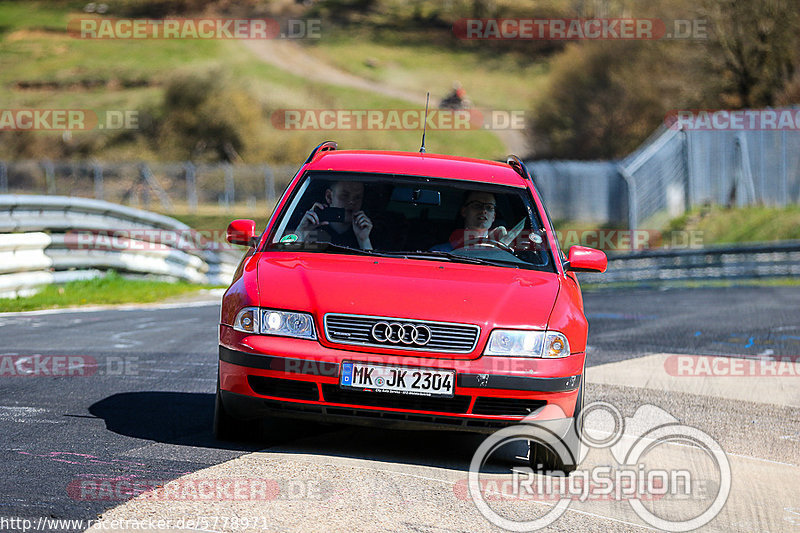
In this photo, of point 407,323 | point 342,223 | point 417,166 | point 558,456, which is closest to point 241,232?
point 342,223

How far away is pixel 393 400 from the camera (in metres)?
6.17

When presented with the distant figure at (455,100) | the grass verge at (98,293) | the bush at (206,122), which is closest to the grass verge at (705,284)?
the grass verge at (98,293)

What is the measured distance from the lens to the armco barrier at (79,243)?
1498 cm

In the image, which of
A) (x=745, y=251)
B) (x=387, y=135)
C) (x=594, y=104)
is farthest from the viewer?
(x=387, y=135)

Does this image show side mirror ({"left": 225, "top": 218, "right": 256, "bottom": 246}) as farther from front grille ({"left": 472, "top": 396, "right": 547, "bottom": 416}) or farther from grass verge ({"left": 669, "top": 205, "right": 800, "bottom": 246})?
grass verge ({"left": 669, "top": 205, "right": 800, "bottom": 246})

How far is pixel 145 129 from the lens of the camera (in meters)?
63.5

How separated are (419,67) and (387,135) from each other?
2447 cm

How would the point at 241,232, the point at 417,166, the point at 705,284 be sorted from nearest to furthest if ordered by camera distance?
the point at 241,232, the point at 417,166, the point at 705,284

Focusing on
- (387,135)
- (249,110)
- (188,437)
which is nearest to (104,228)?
(188,437)

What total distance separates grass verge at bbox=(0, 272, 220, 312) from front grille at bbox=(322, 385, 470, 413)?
29.6ft

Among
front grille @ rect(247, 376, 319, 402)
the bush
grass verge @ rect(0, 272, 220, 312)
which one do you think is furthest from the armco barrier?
the bush

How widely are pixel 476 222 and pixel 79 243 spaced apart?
10.6 meters

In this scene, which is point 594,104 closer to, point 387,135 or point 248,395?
point 387,135

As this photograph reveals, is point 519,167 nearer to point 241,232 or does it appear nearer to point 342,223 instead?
point 342,223
